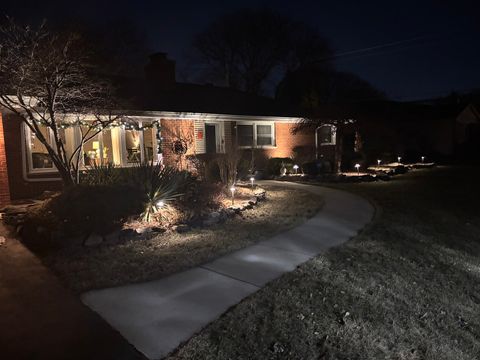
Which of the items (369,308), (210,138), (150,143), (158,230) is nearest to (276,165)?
(210,138)

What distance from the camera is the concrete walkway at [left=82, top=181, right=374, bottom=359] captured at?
132 inches

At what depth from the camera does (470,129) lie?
27.6m

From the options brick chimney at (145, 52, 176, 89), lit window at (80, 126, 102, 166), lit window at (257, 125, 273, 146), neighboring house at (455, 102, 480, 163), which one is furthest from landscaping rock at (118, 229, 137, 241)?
neighboring house at (455, 102, 480, 163)

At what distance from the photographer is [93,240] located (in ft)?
20.1

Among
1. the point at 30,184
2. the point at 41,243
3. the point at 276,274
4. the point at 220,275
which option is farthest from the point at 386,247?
the point at 30,184

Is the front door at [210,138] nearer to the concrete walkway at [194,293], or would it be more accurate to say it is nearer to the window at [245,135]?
the window at [245,135]

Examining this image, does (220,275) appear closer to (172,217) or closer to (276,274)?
(276,274)

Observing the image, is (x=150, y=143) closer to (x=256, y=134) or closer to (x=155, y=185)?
(x=256, y=134)

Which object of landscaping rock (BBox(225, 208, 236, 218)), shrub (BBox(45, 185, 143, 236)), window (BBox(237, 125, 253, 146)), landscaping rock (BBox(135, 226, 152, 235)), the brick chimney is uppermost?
the brick chimney

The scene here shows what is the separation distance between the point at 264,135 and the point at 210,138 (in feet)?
9.85

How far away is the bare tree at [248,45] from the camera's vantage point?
115 feet

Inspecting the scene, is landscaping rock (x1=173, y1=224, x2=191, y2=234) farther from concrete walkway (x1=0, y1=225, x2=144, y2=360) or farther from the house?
the house

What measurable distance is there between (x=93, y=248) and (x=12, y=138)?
6.42 metres

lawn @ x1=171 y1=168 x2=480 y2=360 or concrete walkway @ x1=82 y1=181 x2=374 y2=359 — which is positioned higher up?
concrete walkway @ x1=82 y1=181 x2=374 y2=359
